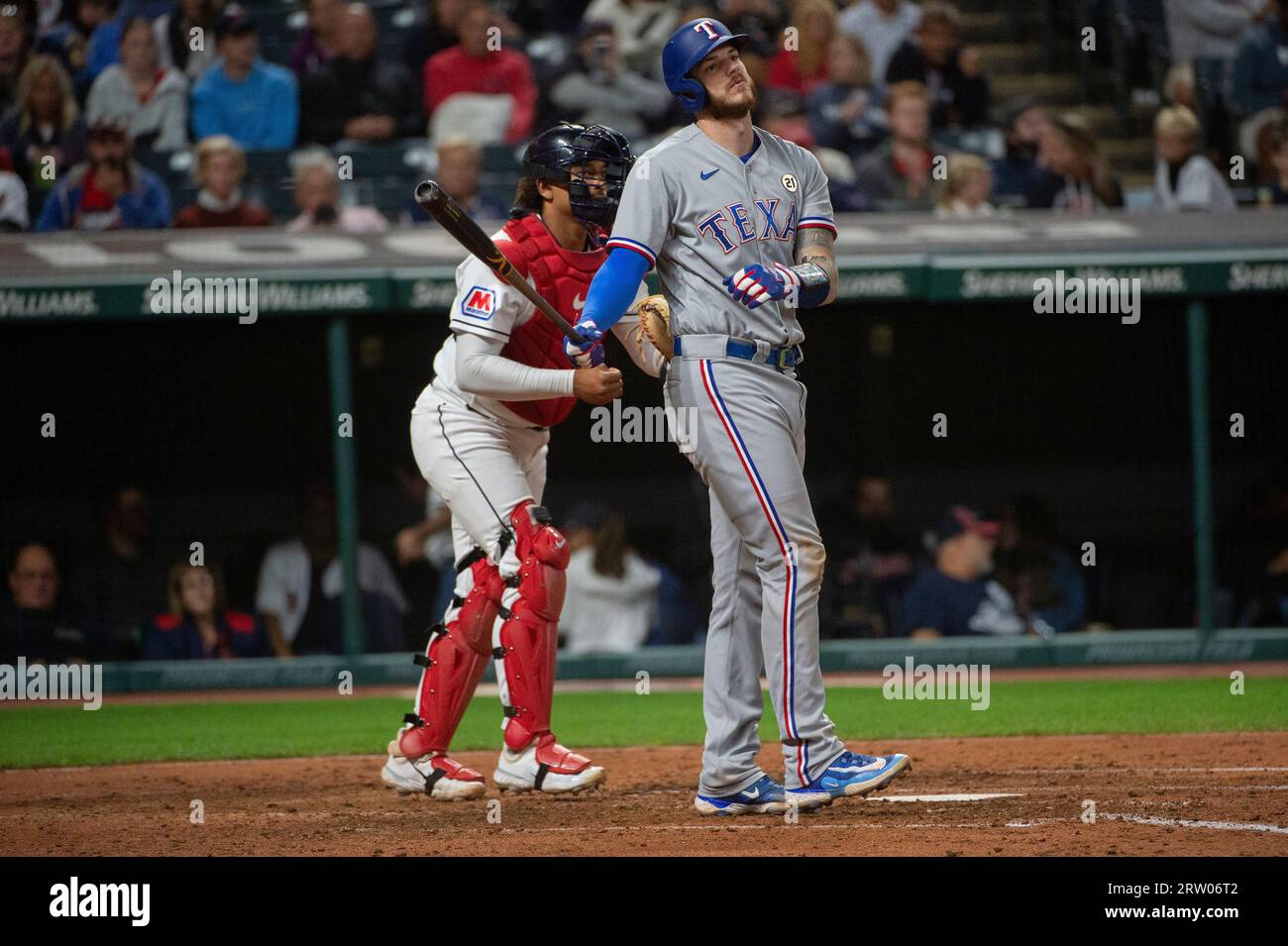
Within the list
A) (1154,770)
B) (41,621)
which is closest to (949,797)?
(1154,770)

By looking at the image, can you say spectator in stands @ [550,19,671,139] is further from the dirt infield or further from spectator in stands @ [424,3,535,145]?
the dirt infield

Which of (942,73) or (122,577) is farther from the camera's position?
(942,73)

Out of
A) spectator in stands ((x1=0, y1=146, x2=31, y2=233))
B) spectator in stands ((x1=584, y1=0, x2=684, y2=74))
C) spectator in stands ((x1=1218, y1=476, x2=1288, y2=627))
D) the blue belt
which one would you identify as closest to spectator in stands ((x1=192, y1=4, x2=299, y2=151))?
spectator in stands ((x1=0, y1=146, x2=31, y2=233))

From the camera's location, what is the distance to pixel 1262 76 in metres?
10.7

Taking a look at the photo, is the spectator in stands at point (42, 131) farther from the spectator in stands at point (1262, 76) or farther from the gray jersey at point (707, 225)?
the spectator in stands at point (1262, 76)

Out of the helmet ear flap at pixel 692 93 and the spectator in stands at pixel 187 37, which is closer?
the helmet ear flap at pixel 692 93

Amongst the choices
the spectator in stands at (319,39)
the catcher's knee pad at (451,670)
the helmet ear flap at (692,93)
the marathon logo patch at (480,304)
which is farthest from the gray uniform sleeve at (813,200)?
the spectator in stands at (319,39)

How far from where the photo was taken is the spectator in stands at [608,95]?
10.7 m

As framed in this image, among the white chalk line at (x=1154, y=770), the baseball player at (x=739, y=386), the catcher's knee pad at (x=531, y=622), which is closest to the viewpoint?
the baseball player at (x=739, y=386)

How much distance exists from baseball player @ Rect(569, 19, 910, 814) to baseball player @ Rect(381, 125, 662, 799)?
441 mm

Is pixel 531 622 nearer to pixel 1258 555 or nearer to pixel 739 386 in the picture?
pixel 739 386

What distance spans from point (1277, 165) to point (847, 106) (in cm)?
253

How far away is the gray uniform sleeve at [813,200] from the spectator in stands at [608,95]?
20.1ft

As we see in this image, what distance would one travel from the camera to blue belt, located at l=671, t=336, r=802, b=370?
444cm
